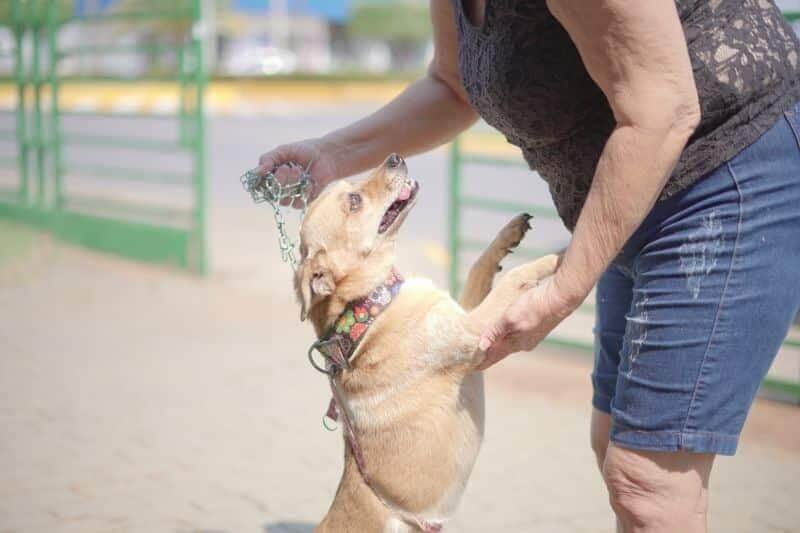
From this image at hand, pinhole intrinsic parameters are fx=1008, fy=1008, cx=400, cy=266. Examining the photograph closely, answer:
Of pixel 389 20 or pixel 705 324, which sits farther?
pixel 389 20

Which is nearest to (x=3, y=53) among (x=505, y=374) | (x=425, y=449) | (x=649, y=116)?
(x=505, y=374)

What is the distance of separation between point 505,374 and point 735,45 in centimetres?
429

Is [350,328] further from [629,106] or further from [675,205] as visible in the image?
[629,106]

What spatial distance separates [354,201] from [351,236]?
157 mm

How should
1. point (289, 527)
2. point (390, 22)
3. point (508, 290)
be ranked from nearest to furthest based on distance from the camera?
point (508, 290)
point (289, 527)
point (390, 22)

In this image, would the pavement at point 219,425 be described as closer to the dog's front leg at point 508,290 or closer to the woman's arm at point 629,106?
the dog's front leg at point 508,290

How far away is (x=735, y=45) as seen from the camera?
80.7 inches

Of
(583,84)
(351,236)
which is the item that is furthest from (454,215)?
(583,84)

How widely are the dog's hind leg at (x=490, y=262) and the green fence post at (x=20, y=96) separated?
9368mm

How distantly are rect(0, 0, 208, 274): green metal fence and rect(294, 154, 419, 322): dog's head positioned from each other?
18.9 ft

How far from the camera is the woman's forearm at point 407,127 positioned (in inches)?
115

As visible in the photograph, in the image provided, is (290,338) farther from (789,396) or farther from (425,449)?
(425,449)

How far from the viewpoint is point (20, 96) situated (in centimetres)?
1154

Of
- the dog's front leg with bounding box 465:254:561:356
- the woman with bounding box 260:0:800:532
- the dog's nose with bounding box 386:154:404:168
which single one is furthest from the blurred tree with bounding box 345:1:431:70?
the woman with bounding box 260:0:800:532
